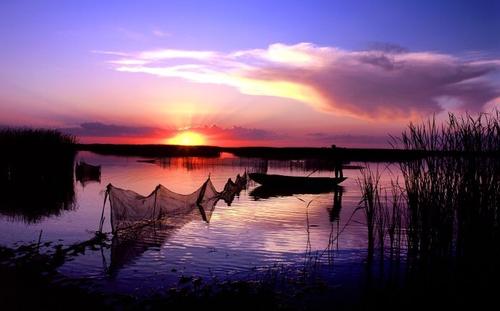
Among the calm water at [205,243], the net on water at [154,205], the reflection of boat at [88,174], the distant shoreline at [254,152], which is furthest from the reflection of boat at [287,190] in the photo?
the distant shoreline at [254,152]

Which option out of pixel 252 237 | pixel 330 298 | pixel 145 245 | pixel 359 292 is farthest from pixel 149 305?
pixel 252 237

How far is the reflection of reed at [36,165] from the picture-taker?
1113 inches

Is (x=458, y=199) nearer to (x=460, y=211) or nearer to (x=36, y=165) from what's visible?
(x=460, y=211)

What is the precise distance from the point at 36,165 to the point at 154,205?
2006cm

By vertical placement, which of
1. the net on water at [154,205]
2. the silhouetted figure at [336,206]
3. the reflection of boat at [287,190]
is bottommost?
the silhouetted figure at [336,206]

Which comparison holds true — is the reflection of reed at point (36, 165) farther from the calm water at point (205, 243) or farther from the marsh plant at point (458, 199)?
the marsh plant at point (458, 199)

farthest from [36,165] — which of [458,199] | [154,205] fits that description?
[458,199]

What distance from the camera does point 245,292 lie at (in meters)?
9.16

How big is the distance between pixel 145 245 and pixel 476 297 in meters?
8.93

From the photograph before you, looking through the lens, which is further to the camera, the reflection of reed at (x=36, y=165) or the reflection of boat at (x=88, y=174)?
the reflection of boat at (x=88, y=174)

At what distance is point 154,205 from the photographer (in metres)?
18.0

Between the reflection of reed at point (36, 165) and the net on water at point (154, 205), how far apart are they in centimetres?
819

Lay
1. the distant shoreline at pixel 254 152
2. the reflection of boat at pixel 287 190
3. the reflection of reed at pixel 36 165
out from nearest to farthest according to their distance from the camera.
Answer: the reflection of reed at pixel 36 165 < the reflection of boat at pixel 287 190 < the distant shoreline at pixel 254 152

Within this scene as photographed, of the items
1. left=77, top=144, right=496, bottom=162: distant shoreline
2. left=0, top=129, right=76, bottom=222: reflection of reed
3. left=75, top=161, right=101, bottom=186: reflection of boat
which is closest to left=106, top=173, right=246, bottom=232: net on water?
left=0, top=129, right=76, bottom=222: reflection of reed
